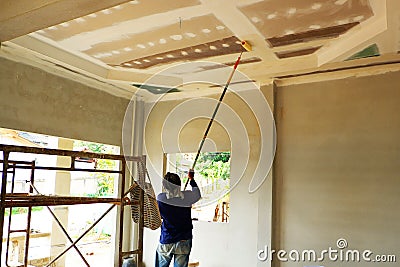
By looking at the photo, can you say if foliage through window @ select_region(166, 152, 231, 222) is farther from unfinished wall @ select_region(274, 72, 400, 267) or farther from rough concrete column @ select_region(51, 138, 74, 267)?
rough concrete column @ select_region(51, 138, 74, 267)

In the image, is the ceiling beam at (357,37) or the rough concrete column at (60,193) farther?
the rough concrete column at (60,193)

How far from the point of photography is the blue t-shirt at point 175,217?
402 cm

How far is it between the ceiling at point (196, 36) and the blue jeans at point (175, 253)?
2.30 m

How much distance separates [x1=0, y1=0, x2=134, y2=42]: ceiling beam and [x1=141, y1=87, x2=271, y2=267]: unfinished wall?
312 centimetres

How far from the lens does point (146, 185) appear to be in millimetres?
3824

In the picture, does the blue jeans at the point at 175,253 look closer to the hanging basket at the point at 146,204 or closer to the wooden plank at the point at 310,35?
the hanging basket at the point at 146,204

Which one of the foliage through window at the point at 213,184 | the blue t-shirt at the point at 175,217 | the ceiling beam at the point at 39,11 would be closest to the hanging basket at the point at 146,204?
the blue t-shirt at the point at 175,217

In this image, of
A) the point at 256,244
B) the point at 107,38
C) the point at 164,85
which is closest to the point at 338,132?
the point at 256,244

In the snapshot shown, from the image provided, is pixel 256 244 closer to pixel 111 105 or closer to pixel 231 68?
pixel 231 68

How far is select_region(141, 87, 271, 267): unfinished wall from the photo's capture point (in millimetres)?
4859

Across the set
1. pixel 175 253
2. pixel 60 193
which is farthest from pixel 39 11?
pixel 60 193

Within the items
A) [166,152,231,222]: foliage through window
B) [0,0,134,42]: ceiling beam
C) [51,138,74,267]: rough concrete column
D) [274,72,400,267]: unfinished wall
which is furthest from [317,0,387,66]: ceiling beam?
[51,138,74,267]: rough concrete column

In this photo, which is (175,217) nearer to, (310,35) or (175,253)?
(175,253)

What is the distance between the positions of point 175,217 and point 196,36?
204 centimetres
